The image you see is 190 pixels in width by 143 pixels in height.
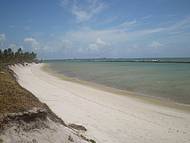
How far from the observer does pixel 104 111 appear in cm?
1531

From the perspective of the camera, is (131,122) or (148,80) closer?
(131,122)

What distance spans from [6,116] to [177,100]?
1794cm

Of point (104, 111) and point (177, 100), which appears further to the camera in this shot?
point (177, 100)

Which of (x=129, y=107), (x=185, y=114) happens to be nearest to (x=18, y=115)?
(x=129, y=107)

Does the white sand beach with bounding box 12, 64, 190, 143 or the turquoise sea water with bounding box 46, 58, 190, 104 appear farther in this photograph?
the turquoise sea water with bounding box 46, 58, 190, 104

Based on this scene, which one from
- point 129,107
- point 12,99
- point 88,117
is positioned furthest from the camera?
point 129,107

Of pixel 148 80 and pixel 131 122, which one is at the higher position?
pixel 131 122

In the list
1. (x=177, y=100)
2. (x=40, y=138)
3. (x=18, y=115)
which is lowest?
(x=177, y=100)

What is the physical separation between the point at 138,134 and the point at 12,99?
6.28 metres

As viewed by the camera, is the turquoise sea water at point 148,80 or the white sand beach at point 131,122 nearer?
the white sand beach at point 131,122

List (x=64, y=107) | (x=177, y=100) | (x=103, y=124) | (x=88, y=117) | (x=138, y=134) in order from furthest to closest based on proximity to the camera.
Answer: (x=177, y=100), (x=64, y=107), (x=88, y=117), (x=103, y=124), (x=138, y=134)

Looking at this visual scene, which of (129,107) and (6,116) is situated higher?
(6,116)

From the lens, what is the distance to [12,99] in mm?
8461

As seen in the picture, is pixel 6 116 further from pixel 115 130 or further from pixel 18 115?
pixel 115 130
